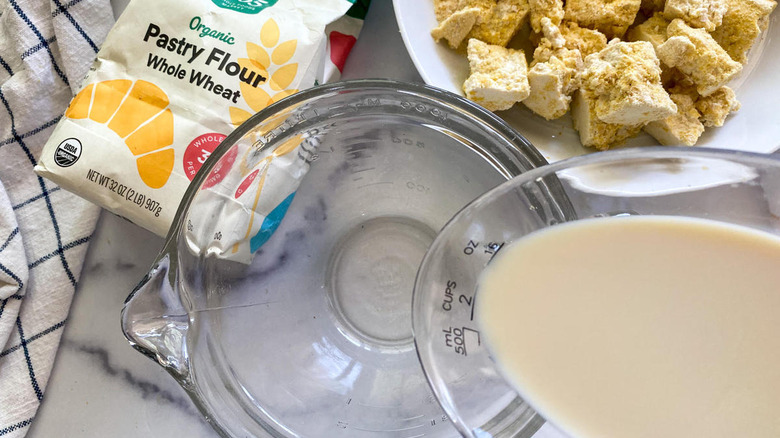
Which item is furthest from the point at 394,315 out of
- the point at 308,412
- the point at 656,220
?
the point at 656,220

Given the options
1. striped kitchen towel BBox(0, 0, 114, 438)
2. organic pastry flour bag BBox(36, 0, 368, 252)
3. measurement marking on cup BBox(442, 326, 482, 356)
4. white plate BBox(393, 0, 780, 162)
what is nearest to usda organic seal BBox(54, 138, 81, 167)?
organic pastry flour bag BBox(36, 0, 368, 252)

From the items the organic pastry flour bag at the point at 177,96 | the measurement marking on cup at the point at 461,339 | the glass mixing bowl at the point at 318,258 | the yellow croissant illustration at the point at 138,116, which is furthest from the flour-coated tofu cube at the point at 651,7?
the yellow croissant illustration at the point at 138,116

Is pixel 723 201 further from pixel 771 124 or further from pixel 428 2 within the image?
pixel 428 2

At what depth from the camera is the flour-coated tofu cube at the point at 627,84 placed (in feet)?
2.72

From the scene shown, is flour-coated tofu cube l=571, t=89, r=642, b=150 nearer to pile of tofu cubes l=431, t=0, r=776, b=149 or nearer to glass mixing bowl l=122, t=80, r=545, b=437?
pile of tofu cubes l=431, t=0, r=776, b=149

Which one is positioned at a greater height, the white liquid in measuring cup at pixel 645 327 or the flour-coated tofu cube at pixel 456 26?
the flour-coated tofu cube at pixel 456 26

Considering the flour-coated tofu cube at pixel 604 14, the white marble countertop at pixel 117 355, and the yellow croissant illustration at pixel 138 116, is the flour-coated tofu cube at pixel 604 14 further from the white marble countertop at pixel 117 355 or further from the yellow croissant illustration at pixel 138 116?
the yellow croissant illustration at pixel 138 116

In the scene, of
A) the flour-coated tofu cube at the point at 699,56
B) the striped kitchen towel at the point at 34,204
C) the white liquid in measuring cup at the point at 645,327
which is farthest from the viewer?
the striped kitchen towel at the point at 34,204

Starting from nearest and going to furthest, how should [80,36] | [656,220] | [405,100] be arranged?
[656,220] → [405,100] → [80,36]

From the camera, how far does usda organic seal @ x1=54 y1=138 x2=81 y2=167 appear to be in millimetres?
922

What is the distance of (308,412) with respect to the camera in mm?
875

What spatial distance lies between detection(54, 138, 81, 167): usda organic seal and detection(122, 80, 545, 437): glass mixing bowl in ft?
0.86

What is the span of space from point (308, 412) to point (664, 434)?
0.48 meters

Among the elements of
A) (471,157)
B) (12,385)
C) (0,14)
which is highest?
(0,14)
